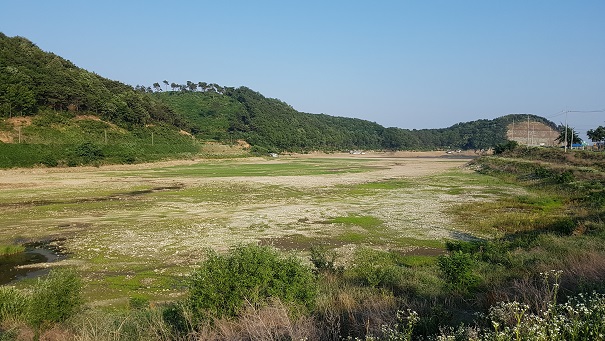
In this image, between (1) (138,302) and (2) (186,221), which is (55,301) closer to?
(1) (138,302)

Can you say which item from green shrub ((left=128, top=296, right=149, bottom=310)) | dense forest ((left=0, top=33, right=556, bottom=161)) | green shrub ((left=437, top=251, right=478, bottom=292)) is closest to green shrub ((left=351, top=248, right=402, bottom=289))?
green shrub ((left=437, top=251, right=478, bottom=292))

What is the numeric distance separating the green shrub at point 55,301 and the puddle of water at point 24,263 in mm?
7616

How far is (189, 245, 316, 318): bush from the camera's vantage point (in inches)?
321

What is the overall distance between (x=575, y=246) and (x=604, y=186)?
26.5 meters

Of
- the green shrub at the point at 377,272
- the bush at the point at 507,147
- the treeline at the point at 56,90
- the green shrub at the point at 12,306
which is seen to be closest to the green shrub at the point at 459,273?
the green shrub at the point at 377,272

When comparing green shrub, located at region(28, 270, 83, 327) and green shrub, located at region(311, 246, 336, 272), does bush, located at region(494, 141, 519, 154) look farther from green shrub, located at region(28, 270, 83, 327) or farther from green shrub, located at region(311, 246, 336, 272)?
green shrub, located at region(28, 270, 83, 327)

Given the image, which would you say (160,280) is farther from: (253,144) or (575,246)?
(253,144)

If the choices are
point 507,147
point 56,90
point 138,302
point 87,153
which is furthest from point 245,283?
point 507,147

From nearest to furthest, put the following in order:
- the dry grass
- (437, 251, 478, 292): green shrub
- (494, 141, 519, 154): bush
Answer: the dry grass, (437, 251, 478, 292): green shrub, (494, 141, 519, 154): bush

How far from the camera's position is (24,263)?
56.9ft

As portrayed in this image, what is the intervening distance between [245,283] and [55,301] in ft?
14.3

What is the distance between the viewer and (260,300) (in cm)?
817

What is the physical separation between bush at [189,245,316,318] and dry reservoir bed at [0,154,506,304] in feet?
17.2

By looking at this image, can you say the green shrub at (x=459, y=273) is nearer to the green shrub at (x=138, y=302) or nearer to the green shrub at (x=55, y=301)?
the green shrub at (x=138, y=302)
